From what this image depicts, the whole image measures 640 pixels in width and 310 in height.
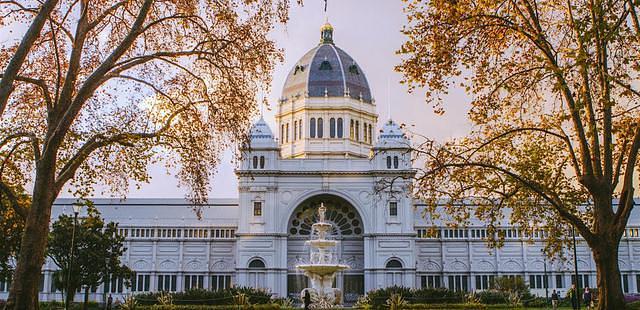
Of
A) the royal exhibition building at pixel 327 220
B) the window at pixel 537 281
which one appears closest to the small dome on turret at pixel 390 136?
the royal exhibition building at pixel 327 220

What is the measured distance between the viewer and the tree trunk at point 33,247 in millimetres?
21297

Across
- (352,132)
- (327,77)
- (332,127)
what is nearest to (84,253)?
(332,127)

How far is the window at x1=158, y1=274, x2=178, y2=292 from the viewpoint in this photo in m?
79.1

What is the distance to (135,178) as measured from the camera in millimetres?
24875

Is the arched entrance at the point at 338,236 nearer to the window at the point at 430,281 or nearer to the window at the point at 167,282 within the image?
the window at the point at 430,281

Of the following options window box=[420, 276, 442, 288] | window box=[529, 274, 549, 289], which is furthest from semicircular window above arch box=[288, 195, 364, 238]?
window box=[529, 274, 549, 289]

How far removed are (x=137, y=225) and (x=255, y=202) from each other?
15.7m

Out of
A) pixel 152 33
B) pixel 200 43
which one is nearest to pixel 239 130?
pixel 200 43

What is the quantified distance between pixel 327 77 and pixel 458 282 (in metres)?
27.8

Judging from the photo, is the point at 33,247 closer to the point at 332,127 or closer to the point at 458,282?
the point at 332,127

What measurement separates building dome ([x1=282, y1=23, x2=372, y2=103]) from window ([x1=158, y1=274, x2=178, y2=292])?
24.7 meters

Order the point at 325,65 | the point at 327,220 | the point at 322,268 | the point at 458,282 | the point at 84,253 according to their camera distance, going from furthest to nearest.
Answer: the point at 325,65
the point at 458,282
the point at 327,220
the point at 84,253
the point at 322,268

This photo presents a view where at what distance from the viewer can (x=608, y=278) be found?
23516 millimetres

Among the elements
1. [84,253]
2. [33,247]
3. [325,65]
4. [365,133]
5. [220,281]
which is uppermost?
[325,65]
